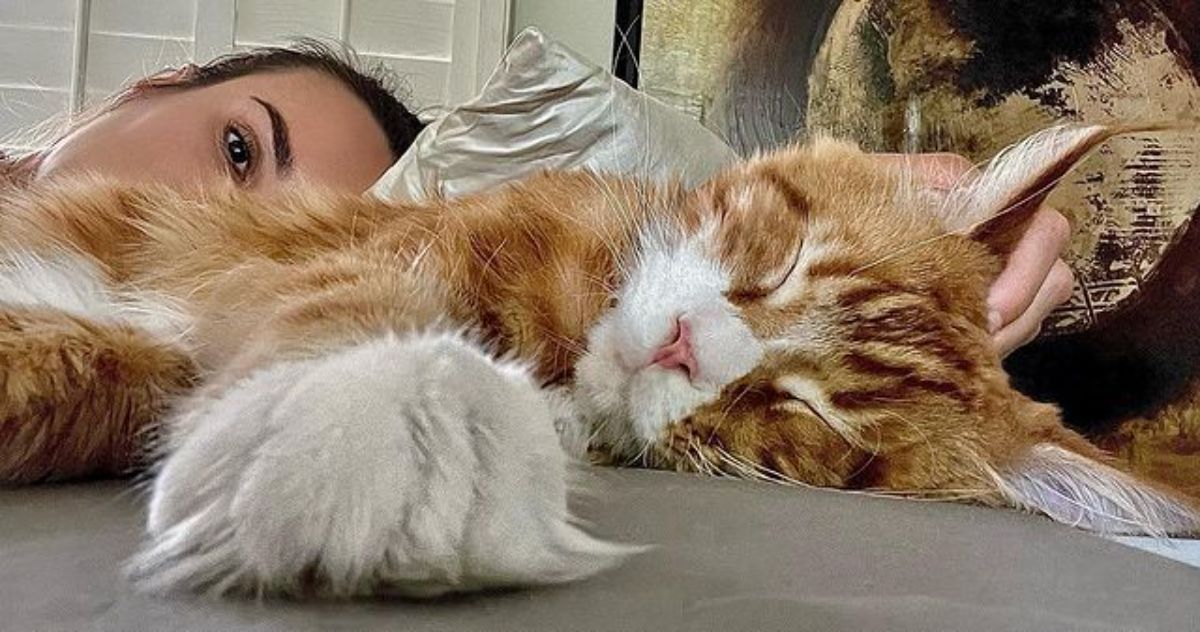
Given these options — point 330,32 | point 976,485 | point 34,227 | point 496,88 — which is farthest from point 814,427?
point 330,32

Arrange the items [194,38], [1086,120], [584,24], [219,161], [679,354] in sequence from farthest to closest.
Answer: [194,38] < [584,24] < [1086,120] < [219,161] < [679,354]

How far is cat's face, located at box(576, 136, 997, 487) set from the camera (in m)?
1.01

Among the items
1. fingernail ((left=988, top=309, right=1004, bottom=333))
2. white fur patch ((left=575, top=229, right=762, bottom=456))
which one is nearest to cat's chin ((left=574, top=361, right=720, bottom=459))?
white fur patch ((left=575, top=229, right=762, bottom=456))

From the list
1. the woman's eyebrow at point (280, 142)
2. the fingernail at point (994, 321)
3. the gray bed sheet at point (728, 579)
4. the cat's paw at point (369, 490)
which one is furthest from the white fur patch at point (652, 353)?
the woman's eyebrow at point (280, 142)

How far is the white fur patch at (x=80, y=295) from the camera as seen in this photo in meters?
0.92

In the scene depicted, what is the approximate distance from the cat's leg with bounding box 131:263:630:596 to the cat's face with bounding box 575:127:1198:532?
388 mm

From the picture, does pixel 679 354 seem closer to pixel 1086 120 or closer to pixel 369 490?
pixel 369 490

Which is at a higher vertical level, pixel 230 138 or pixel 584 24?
pixel 584 24

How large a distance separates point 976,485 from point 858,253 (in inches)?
8.9

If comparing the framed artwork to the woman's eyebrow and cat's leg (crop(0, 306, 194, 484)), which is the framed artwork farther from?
cat's leg (crop(0, 306, 194, 484))

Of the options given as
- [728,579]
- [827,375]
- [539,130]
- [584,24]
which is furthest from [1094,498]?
[584,24]

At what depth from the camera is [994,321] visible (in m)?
1.20

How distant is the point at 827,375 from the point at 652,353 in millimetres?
147

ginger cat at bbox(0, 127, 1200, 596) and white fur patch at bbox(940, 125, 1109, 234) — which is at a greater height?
white fur patch at bbox(940, 125, 1109, 234)
